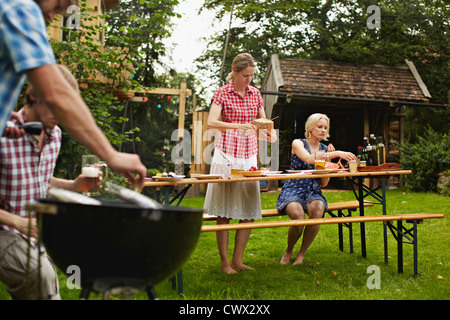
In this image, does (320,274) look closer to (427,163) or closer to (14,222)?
(14,222)

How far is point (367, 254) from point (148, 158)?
10.1 m

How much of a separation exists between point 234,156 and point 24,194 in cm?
247

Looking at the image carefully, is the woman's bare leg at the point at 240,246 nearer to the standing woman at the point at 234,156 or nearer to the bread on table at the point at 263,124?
the standing woman at the point at 234,156

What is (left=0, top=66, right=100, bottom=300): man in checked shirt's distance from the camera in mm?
1808

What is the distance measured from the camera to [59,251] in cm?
150

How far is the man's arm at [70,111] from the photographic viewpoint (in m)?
1.40

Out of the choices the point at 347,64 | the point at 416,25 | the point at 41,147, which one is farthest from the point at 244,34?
the point at 41,147

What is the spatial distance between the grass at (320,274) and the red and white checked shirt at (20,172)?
150cm

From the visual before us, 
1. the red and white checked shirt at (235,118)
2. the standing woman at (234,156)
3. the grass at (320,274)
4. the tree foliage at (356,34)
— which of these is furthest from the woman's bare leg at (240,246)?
the tree foliage at (356,34)

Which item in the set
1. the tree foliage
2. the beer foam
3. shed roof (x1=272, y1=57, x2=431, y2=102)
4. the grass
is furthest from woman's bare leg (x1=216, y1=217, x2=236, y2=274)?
the tree foliage

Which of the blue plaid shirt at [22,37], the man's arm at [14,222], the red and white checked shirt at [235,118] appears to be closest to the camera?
the blue plaid shirt at [22,37]

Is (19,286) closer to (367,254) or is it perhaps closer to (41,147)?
(41,147)

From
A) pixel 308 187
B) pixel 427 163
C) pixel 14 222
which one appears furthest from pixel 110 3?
pixel 14 222

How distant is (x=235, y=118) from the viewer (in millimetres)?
4238
